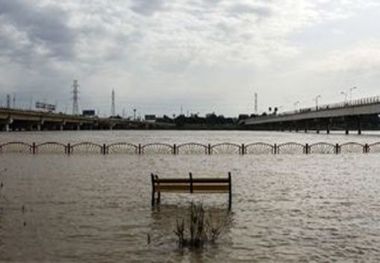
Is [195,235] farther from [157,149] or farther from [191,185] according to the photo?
[157,149]

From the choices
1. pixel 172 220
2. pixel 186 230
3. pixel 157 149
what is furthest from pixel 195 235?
pixel 157 149

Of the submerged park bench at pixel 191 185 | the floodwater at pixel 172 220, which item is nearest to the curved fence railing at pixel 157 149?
the floodwater at pixel 172 220

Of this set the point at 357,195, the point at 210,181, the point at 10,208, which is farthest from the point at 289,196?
the point at 10,208

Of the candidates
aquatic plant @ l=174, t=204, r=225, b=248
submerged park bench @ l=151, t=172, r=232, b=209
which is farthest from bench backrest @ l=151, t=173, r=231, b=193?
aquatic plant @ l=174, t=204, r=225, b=248

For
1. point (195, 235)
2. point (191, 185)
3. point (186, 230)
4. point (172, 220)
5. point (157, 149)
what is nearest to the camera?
point (195, 235)

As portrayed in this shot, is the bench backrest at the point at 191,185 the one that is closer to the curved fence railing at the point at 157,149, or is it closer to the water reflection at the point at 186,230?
the water reflection at the point at 186,230

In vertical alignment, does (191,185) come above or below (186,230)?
above

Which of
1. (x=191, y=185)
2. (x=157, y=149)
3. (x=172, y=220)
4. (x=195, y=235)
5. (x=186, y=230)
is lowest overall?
(x=157, y=149)

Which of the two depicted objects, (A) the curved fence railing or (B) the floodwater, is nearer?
(B) the floodwater

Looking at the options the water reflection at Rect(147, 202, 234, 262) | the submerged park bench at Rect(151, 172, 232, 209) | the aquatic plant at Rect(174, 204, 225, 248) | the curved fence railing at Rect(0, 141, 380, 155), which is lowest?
the curved fence railing at Rect(0, 141, 380, 155)

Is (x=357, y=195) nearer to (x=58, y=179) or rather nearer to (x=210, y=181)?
(x=210, y=181)

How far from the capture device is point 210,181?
2483 cm

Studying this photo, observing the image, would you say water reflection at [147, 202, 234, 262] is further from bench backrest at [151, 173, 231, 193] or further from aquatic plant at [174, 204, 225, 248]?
bench backrest at [151, 173, 231, 193]

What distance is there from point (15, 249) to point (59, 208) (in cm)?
745
